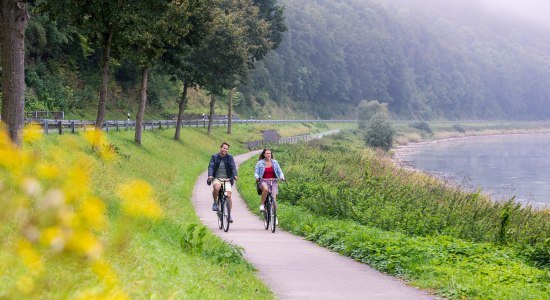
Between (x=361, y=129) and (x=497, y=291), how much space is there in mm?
109633

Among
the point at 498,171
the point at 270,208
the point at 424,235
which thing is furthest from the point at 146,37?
the point at 498,171

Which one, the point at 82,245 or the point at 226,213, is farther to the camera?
the point at 226,213

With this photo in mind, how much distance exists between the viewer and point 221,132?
70.4 metres

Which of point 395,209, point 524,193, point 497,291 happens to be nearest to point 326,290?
point 497,291

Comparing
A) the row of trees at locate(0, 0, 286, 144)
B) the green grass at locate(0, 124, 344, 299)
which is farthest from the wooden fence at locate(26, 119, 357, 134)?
the green grass at locate(0, 124, 344, 299)

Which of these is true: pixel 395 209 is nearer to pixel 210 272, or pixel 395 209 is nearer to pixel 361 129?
pixel 210 272

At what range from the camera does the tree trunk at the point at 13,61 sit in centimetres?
1644

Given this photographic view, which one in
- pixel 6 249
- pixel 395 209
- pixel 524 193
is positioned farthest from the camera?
pixel 524 193

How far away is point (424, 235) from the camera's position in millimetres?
18844

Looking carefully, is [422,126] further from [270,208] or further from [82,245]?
[82,245]

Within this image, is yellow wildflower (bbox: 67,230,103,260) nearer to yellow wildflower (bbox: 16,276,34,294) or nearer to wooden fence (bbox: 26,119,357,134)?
yellow wildflower (bbox: 16,276,34,294)

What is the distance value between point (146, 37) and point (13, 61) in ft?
36.8

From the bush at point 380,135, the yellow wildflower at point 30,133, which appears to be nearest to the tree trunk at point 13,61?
the yellow wildflower at point 30,133

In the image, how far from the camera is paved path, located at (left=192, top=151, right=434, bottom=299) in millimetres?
11289
